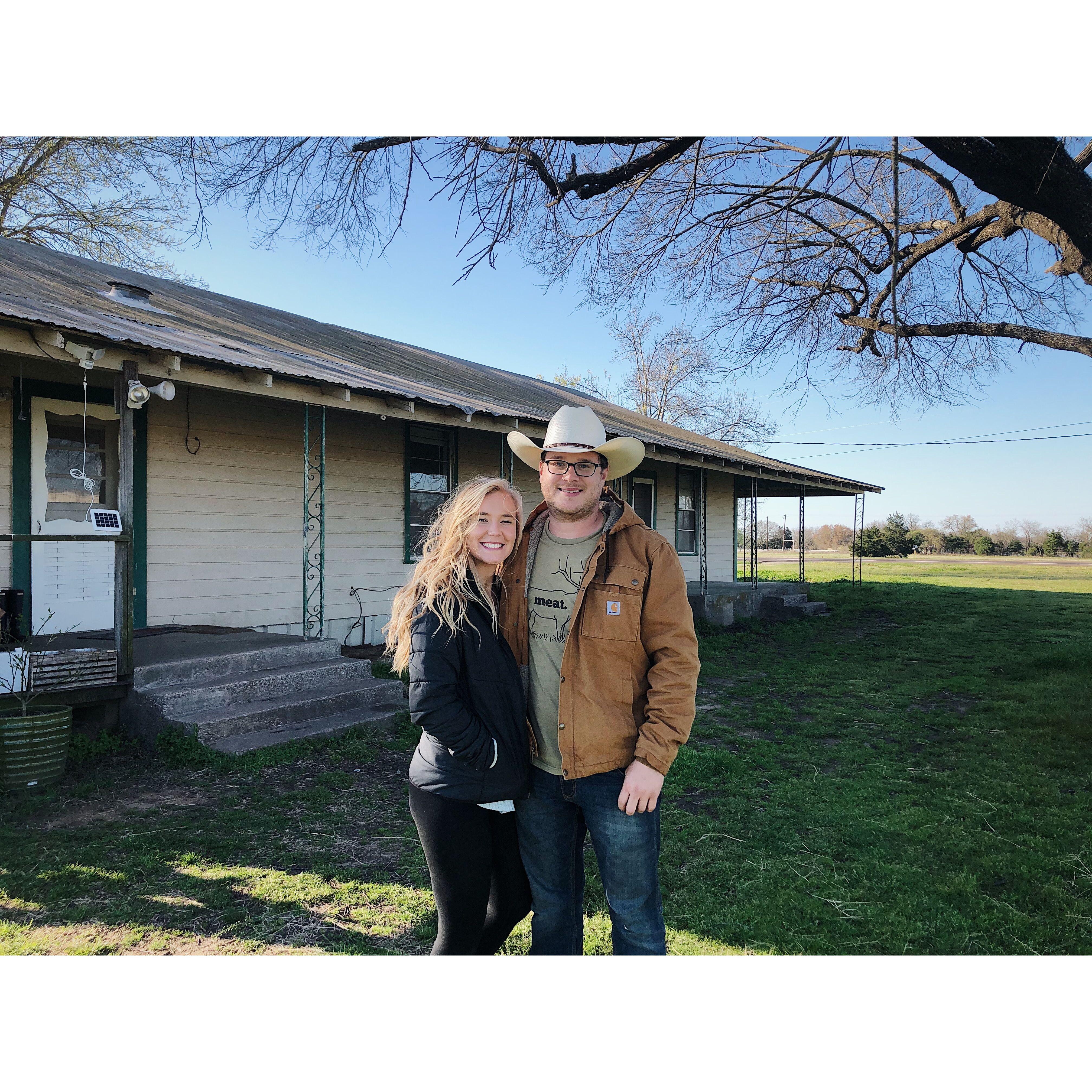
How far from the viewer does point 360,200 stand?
14.6 ft

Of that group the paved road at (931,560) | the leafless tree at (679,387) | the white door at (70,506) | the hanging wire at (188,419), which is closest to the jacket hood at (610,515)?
the leafless tree at (679,387)

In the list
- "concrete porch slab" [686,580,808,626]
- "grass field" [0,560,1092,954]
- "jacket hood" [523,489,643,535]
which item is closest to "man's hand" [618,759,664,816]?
"jacket hood" [523,489,643,535]

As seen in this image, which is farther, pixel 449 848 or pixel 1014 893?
pixel 1014 893

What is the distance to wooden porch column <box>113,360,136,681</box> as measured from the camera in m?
4.99

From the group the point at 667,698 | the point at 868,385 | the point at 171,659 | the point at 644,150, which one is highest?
the point at 644,150

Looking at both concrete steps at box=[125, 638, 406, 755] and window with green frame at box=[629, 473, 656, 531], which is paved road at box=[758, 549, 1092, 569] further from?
concrete steps at box=[125, 638, 406, 755]

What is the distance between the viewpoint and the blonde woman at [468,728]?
1.85 metres

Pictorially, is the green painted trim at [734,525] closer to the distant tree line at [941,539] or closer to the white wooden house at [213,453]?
the white wooden house at [213,453]

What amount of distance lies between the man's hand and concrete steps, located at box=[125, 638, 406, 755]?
3.70 metres

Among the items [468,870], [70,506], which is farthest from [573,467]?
[70,506]

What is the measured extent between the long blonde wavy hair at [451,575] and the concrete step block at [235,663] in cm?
388

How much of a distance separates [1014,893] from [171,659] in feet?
17.9
